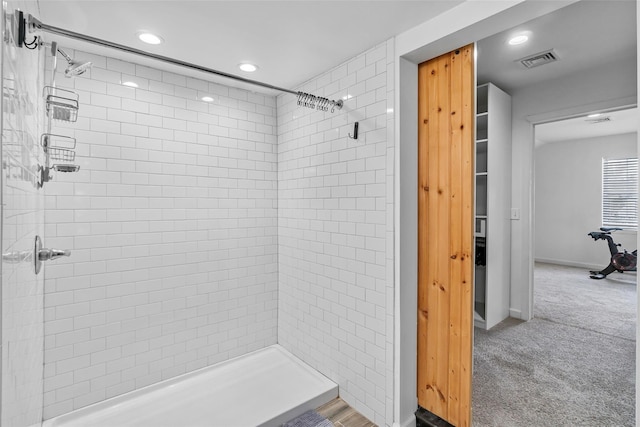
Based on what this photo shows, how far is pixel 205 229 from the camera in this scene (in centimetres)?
268

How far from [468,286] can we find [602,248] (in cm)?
655

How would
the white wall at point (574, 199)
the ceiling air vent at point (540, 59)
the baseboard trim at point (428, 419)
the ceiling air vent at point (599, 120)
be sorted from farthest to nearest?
the white wall at point (574, 199)
the ceiling air vent at point (599, 120)
the ceiling air vent at point (540, 59)
the baseboard trim at point (428, 419)

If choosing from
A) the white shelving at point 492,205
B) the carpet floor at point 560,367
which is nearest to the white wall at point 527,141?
the white shelving at point 492,205

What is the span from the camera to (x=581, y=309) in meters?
4.17

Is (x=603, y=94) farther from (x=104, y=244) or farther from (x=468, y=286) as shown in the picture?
(x=104, y=244)

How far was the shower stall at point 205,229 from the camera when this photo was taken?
6.88 ft

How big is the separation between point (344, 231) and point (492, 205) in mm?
2061

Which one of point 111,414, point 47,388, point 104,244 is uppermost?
point 104,244

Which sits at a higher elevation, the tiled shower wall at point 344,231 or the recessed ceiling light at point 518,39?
the recessed ceiling light at point 518,39

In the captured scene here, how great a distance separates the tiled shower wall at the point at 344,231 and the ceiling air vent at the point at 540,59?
5.52 feet

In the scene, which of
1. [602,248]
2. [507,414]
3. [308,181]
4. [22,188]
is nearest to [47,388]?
[22,188]

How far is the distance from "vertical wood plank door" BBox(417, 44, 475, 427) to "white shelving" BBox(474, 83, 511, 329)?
1748mm

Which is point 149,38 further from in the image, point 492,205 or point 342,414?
point 492,205

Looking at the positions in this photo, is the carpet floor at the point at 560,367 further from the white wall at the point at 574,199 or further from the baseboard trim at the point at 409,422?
the white wall at the point at 574,199
